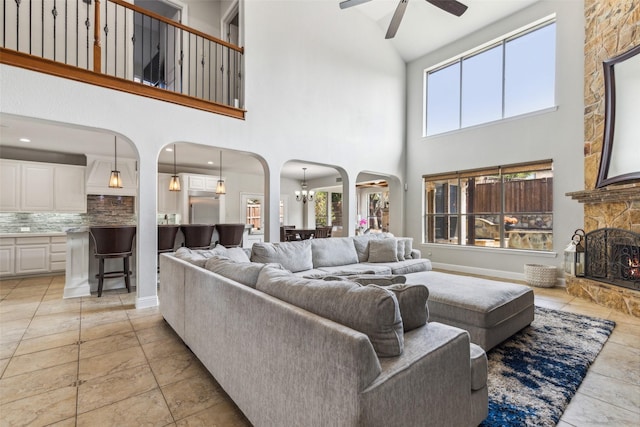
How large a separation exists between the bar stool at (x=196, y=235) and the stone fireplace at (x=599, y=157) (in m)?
5.67

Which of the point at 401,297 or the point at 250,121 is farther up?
the point at 250,121

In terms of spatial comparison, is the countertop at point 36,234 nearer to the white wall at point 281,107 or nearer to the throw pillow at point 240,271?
the white wall at point 281,107

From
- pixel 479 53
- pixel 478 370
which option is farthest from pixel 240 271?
pixel 479 53

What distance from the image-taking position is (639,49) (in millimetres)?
3725

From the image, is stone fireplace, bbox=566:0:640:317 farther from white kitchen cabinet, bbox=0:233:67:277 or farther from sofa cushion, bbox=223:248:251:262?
white kitchen cabinet, bbox=0:233:67:277

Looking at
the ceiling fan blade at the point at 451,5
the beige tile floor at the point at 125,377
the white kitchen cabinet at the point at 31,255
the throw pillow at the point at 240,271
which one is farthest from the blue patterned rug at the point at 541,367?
the white kitchen cabinet at the point at 31,255

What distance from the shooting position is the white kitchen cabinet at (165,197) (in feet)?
24.0

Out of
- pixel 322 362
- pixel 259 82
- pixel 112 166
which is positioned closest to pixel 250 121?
pixel 259 82

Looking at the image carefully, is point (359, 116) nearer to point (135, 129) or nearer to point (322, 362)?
point (135, 129)

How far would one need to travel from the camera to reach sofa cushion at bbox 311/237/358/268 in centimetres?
408

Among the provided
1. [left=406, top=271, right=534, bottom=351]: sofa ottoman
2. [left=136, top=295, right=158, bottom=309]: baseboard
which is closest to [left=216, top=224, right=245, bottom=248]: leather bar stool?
[left=136, top=295, right=158, bottom=309]: baseboard

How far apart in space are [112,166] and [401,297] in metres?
7.21

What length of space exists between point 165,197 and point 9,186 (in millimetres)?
2685

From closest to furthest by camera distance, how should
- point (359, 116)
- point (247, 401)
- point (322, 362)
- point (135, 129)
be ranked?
point (322, 362)
point (247, 401)
point (135, 129)
point (359, 116)
